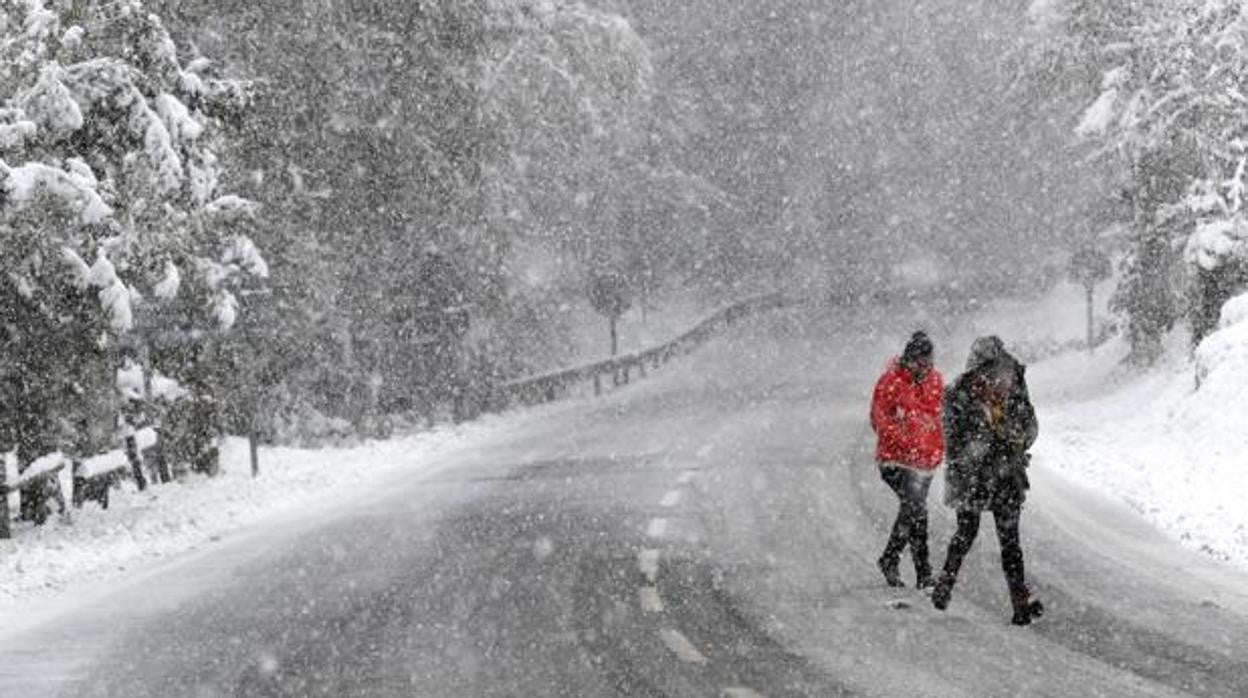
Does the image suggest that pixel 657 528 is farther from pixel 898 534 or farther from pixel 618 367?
pixel 618 367

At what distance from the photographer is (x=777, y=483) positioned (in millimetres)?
18109

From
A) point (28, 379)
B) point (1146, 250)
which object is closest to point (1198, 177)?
point (1146, 250)

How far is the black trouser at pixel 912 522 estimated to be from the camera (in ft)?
37.7

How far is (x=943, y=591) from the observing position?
10.6m

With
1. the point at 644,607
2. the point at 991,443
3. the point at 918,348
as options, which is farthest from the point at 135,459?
the point at 991,443

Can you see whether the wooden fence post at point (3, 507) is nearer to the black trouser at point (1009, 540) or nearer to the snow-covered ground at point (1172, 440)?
the black trouser at point (1009, 540)

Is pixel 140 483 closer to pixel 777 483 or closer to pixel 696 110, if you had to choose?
pixel 777 483

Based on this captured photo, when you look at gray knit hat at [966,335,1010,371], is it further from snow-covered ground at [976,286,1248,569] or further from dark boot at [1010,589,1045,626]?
snow-covered ground at [976,286,1248,569]

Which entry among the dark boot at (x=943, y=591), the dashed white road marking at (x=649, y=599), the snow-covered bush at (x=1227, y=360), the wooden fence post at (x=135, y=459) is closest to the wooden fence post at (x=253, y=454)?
the wooden fence post at (x=135, y=459)

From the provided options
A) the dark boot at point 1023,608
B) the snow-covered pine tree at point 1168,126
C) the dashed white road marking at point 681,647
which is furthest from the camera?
the snow-covered pine tree at point 1168,126

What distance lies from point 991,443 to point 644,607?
2552mm

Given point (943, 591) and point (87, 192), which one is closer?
point (943, 591)

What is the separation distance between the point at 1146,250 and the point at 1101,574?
18358 mm

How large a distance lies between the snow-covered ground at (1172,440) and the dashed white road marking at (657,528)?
4.46 meters
